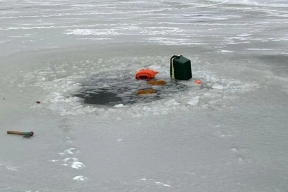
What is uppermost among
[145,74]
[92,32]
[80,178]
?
[92,32]

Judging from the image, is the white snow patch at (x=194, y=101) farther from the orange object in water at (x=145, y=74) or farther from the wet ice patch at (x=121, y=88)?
the orange object in water at (x=145, y=74)

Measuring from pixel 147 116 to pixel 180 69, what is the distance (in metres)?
1.92

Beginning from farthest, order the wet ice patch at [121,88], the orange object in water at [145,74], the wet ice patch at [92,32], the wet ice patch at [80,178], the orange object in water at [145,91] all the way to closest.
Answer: the wet ice patch at [92,32]
the orange object in water at [145,74]
the orange object in water at [145,91]
the wet ice patch at [121,88]
the wet ice patch at [80,178]

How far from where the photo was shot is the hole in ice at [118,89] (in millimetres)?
6730

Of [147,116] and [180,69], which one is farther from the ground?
[180,69]

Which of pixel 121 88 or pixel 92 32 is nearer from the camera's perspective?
pixel 121 88

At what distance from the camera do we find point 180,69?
7.62 meters

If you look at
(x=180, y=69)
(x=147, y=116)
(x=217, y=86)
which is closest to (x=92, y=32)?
(x=180, y=69)

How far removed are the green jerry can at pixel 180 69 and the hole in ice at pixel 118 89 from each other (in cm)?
16

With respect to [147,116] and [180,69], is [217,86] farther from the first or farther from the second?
[147,116]

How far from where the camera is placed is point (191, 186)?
404 cm

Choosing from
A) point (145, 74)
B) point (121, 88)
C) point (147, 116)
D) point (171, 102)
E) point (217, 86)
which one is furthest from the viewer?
point (145, 74)

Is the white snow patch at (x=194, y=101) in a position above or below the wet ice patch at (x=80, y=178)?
above

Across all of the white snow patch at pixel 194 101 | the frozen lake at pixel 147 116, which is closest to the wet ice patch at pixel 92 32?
the frozen lake at pixel 147 116
